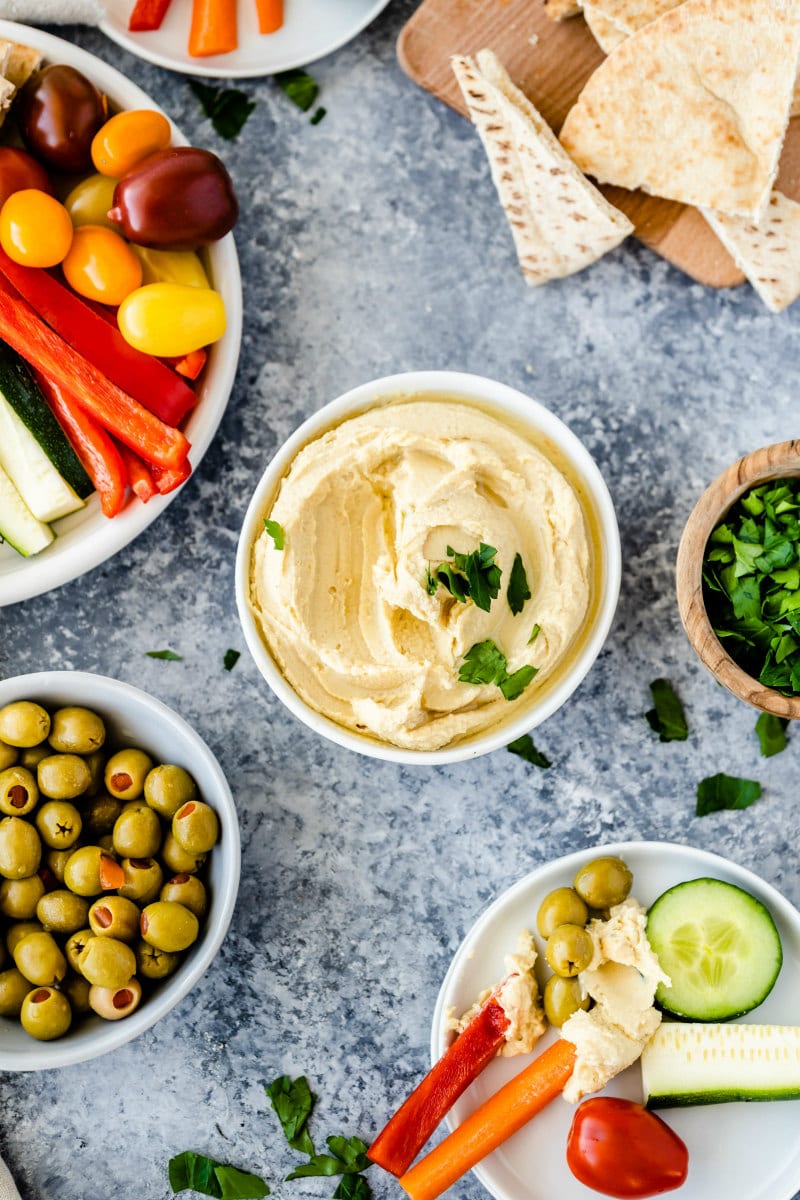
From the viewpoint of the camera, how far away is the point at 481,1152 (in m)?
2.07

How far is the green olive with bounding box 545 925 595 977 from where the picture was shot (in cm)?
206

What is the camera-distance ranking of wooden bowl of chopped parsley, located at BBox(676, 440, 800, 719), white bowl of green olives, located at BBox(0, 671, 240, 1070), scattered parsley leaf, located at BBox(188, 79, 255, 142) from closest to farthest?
wooden bowl of chopped parsley, located at BBox(676, 440, 800, 719) → white bowl of green olives, located at BBox(0, 671, 240, 1070) → scattered parsley leaf, located at BBox(188, 79, 255, 142)

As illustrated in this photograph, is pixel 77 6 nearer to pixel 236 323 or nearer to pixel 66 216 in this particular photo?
pixel 66 216

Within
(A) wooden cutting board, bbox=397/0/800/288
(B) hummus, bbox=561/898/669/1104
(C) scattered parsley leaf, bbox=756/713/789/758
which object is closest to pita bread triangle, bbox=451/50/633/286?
(A) wooden cutting board, bbox=397/0/800/288

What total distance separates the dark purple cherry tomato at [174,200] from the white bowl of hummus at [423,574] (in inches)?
16.5

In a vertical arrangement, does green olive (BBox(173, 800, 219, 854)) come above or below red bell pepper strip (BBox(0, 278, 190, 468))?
below

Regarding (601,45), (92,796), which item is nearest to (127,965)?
(92,796)

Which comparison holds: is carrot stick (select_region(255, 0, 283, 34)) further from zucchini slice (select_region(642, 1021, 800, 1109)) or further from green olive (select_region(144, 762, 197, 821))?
zucchini slice (select_region(642, 1021, 800, 1109))

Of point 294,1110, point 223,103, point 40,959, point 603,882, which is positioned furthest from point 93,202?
point 294,1110

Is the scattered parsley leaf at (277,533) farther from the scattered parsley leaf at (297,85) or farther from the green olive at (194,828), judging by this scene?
the scattered parsley leaf at (297,85)

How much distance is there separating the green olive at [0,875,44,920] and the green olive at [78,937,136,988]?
0.48ft

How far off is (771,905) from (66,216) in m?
1.84

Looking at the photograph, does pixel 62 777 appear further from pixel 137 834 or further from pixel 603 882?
pixel 603 882

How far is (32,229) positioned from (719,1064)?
6.44 ft
